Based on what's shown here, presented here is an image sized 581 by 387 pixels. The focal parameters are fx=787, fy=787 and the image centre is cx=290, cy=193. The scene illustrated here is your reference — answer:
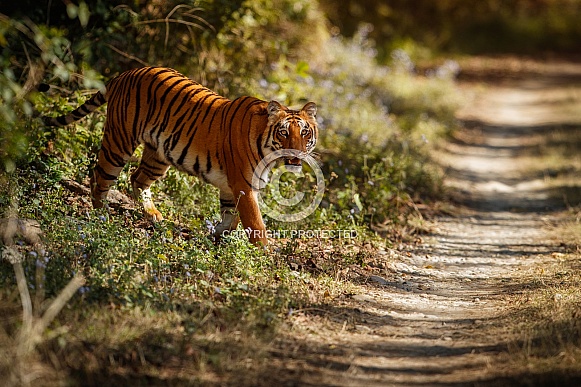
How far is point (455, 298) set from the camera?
21.2 feet

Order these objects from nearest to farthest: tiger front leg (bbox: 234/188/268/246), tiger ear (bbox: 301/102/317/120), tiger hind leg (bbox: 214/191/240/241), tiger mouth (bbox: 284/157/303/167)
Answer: tiger mouth (bbox: 284/157/303/167), tiger front leg (bbox: 234/188/268/246), tiger ear (bbox: 301/102/317/120), tiger hind leg (bbox: 214/191/240/241)

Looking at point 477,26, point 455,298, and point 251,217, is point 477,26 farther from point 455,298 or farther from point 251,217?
point 251,217

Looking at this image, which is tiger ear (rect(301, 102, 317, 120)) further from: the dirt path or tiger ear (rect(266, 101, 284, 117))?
the dirt path

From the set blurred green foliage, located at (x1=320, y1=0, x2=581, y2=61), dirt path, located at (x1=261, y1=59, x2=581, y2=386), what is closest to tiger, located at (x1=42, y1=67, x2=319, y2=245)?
dirt path, located at (x1=261, y1=59, x2=581, y2=386)

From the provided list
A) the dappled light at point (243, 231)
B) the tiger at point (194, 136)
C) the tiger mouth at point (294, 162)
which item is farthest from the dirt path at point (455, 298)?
the tiger at point (194, 136)

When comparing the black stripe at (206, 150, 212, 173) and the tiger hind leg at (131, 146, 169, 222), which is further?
the tiger hind leg at (131, 146, 169, 222)

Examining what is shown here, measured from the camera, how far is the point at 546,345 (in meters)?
5.02

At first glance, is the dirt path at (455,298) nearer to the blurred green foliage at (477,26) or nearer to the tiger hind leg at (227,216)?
the tiger hind leg at (227,216)

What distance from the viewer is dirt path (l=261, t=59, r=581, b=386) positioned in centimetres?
484

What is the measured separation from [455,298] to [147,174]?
302cm

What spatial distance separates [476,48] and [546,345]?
23520mm

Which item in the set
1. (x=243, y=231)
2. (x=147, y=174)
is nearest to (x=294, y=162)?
(x=243, y=231)

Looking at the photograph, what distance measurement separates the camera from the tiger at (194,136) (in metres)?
6.50

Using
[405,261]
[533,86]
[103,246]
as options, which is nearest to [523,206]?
[405,261]
